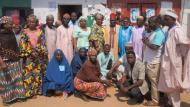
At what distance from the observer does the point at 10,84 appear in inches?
249

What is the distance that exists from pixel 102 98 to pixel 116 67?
101cm

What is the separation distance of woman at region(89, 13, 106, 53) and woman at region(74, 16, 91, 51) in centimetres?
12

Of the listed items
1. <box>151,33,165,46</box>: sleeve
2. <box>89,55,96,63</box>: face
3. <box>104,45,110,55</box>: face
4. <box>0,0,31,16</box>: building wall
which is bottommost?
<box>89,55,96,63</box>: face

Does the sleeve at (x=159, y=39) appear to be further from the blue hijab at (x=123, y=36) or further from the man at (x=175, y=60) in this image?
the blue hijab at (x=123, y=36)

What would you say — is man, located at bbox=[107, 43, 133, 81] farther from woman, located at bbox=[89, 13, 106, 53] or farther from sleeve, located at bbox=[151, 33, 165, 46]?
sleeve, located at bbox=[151, 33, 165, 46]

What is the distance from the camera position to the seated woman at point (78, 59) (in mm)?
7223

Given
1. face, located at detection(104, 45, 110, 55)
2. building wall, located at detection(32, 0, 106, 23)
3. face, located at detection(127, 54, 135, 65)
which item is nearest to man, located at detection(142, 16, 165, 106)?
face, located at detection(127, 54, 135, 65)

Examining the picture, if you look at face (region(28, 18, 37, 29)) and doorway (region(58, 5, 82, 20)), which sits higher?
doorway (region(58, 5, 82, 20))

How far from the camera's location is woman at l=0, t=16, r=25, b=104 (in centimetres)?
607

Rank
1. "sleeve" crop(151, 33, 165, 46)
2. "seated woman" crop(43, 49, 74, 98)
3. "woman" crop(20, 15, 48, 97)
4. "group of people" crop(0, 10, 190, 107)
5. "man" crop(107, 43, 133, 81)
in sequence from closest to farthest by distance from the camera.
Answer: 1. "group of people" crop(0, 10, 190, 107)
2. "sleeve" crop(151, 33, 165, 46)
3. "woman" crop(20, 15, 48, 97)
4. "seated woman" crop(43, 49, 74, 98)
5. "man" crop(107, 43, 133, 81)

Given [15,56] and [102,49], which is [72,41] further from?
[15,56]

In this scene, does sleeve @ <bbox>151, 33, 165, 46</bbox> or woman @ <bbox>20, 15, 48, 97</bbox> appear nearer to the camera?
sleeve @ <bbox>151, 33, 165, 46</bbox>

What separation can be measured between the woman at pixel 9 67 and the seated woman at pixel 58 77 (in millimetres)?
618

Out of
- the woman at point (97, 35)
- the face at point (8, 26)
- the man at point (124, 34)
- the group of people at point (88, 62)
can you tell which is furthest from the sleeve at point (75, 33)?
the face at point (8, 26)
